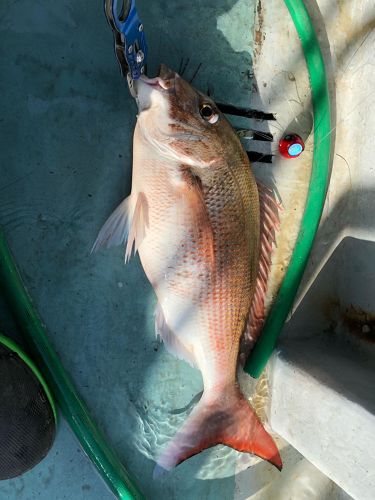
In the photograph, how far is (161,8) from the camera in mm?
2068

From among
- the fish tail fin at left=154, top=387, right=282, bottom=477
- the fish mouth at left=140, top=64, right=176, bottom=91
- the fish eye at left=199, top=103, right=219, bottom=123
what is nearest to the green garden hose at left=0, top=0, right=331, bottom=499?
the fish tail fin at left=154, top=387, right=282, bottom=477

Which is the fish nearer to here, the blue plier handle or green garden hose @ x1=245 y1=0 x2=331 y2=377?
the blue plier handle

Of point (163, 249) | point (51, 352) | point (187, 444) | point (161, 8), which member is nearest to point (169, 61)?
point (161, 8)

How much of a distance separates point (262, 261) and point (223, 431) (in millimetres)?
684

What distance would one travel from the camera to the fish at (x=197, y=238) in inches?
69.9

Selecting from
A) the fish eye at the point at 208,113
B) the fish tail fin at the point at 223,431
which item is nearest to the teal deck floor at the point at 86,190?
the fish tail fin at the point at 223,431

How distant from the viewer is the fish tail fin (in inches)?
76.9

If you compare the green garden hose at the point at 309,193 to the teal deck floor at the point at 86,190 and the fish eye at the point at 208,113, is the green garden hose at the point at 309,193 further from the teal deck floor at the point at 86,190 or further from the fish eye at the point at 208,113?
the fish eye at the point at 208,113

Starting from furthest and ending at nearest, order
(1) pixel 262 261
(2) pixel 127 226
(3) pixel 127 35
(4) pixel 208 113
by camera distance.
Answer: (1) pixel 262 261, (2) pixel 127 226, (4) pixel 208 113, (3) pixel 127 35

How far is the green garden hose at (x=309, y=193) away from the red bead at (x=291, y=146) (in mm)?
114

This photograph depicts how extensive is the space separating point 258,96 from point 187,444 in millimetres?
1495

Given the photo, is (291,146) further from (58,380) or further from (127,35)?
(58,380)

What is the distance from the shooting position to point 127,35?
1674mm

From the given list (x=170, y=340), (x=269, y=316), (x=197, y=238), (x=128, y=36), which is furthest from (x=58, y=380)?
(x=128, y=36)
